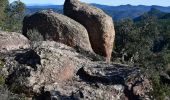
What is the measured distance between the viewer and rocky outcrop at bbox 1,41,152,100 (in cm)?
1289

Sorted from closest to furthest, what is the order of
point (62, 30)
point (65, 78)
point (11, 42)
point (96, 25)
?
point (65, 78)
point (11, 42)
point (62, 30)
point (96, 25)

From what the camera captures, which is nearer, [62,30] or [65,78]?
[65,78]

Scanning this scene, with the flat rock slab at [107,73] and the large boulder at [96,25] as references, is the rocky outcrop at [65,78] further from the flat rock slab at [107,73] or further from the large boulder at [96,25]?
the large boulder at [96,25]

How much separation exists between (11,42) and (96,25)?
5.32 meters

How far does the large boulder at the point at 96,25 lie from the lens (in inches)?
801

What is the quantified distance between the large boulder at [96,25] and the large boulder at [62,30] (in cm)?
102

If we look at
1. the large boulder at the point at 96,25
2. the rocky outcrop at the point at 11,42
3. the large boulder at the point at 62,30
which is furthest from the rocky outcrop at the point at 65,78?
the large boulder at the point at 96,25

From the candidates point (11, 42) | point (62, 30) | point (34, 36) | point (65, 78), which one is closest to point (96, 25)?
point (62, 30)

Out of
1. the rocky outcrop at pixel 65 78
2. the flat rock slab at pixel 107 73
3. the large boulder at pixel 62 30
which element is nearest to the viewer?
the rocky outcrop at pixel 65 78

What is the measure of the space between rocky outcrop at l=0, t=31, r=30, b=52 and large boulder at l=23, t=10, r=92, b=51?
60.5 inches

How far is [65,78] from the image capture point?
13.7m

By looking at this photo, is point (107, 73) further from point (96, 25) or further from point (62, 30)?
point (96, 25)

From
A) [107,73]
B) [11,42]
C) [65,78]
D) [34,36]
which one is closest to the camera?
[65,78]

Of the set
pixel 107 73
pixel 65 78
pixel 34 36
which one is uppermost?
pixel 34 36
